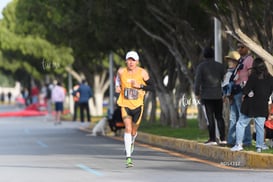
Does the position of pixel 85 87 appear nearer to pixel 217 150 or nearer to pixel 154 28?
pixel 154 28

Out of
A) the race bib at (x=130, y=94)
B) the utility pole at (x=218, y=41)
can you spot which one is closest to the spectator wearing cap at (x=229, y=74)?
the race bib at (x=130, y=94)

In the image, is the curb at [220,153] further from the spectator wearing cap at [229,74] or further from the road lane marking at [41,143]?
the road lane marking at [41,143]

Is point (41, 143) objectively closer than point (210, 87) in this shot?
No

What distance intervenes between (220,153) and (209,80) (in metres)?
1.67

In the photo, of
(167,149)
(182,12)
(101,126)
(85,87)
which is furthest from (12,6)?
Answer: (167,149)

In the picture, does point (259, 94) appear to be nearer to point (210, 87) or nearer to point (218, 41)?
point (210, 87)

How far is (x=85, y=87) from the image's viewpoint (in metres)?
34.5

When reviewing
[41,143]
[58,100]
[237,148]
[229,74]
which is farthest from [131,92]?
[58,100]

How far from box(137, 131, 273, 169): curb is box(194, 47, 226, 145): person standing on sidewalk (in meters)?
0.56

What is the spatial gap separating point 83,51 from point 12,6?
1825 cm

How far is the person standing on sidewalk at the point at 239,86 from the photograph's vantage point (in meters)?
16.3

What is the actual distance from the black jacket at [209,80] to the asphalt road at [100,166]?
1.40 meters

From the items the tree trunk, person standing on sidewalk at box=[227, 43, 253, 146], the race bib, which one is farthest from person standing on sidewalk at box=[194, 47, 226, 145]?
the tree trunk

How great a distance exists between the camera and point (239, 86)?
54.3 feet
